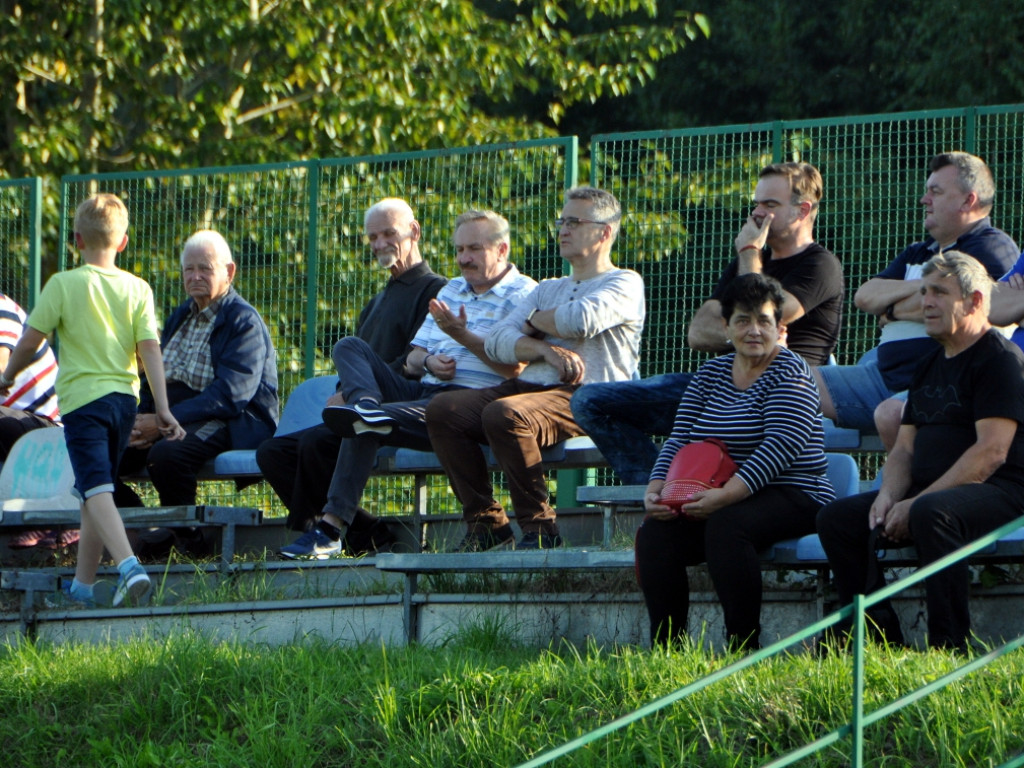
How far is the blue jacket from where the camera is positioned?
8328 millimetres

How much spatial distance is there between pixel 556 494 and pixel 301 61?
22.8 ft

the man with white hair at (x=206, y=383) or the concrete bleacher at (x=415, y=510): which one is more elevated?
the man with white hair at (x=206, y=383)

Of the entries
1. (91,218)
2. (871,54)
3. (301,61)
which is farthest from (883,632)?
(871,54)

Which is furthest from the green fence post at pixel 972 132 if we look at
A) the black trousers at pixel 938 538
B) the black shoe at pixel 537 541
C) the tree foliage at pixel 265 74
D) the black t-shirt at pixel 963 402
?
the tree foliage at pixel 265 74

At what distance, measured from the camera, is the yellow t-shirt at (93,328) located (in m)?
6.99

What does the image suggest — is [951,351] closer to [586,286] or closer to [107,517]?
[586,286]

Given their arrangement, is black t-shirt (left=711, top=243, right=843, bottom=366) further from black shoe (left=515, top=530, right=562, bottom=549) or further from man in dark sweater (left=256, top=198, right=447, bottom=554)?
man in dark sweater (left=256, top=198, right=447, bottom=554)

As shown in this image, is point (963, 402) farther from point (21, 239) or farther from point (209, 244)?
point (21, 239)

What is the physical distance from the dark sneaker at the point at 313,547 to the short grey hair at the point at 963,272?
299cm

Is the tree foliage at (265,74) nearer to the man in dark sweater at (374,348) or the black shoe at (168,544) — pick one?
the man in dark sweater at (374,348)

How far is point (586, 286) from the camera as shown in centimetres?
739

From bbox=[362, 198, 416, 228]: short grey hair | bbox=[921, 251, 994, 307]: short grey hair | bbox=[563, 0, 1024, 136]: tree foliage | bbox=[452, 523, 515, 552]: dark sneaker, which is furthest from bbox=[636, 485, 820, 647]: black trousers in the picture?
bbox=[563, 0, 1024, 136]: tree foliage

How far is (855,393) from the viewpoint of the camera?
6.79 metres

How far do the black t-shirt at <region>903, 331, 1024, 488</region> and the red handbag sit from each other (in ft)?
2.13
